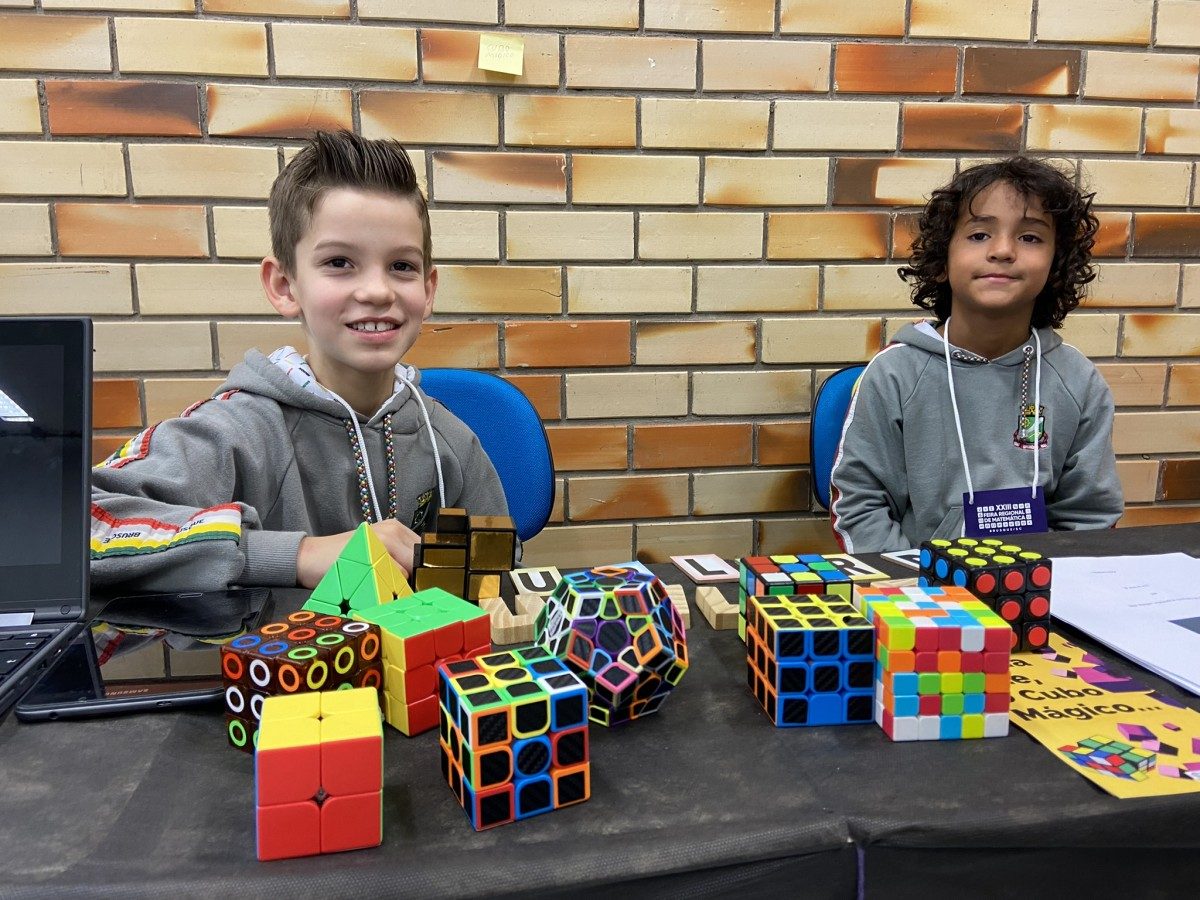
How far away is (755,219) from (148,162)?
4.01 ft

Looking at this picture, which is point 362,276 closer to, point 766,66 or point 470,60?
point 470,60

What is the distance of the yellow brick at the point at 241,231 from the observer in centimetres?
163

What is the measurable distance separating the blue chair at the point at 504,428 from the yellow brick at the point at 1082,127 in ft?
4.30

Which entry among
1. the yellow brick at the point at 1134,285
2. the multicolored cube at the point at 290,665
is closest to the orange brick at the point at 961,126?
the yellow brick at the point at 1134,285

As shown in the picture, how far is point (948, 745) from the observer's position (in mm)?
582

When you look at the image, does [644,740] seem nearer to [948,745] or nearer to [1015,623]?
[948,745]

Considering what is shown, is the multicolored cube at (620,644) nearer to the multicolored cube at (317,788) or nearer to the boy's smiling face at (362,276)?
the multicolored cube at (317,788)

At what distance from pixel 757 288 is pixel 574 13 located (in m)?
0.67

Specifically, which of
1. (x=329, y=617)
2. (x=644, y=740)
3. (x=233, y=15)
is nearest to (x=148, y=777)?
(x=329, y=617)

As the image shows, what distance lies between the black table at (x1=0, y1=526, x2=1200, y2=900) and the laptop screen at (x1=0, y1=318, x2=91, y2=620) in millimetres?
201

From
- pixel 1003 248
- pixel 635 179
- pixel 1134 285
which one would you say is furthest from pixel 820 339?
pixel 1134 285

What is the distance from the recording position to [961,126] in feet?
5.94

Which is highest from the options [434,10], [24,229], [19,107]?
[434,10]

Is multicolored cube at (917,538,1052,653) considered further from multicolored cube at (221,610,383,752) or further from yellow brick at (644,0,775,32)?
yellow brick at (644,0,775,32)
